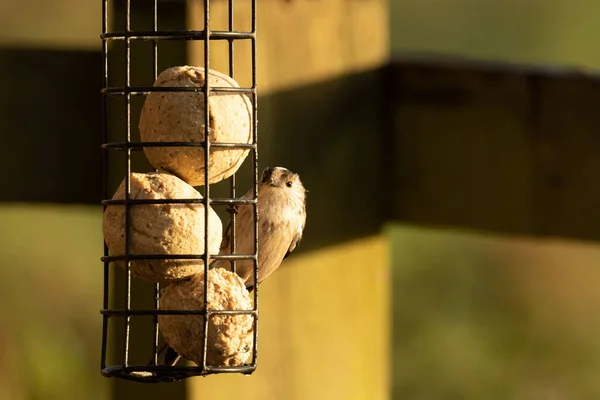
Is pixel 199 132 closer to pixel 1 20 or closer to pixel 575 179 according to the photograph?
pixel 575 179

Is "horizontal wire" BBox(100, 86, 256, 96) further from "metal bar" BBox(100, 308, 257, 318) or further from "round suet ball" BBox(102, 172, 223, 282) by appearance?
"metal bar" BBox(100, 308, 257, 318)

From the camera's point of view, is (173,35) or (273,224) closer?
(173,35)

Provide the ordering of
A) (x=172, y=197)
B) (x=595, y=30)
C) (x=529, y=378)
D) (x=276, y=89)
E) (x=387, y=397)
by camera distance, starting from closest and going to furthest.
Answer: (x=172, y=197)
(x=276, y=89)
(x=387, y=397)
(x=529, y=378)
(x=595, y=30)

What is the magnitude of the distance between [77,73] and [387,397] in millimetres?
1070

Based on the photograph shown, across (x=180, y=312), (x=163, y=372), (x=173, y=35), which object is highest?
(x=173, y=35)

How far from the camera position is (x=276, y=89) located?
261 cm

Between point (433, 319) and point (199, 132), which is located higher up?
point (199, 132)

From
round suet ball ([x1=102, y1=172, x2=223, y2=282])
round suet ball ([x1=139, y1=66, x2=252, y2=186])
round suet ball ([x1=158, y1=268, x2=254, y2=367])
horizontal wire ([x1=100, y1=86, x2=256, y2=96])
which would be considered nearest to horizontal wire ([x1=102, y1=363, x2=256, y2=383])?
round suet ball ([x1=158, y1=268, x2=254, y2=367])

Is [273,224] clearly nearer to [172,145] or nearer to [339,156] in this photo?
[339,156]

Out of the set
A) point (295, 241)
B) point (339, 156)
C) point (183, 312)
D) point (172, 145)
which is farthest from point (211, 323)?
point (339, 156)

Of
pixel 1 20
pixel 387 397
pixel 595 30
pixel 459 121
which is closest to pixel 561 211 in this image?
pixel 459 121

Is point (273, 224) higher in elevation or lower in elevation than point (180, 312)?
higher

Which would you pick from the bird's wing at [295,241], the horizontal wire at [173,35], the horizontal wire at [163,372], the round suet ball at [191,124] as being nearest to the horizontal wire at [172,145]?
the round suet ball at [191,124]

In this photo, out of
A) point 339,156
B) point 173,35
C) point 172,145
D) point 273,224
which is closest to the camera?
point 172,145
